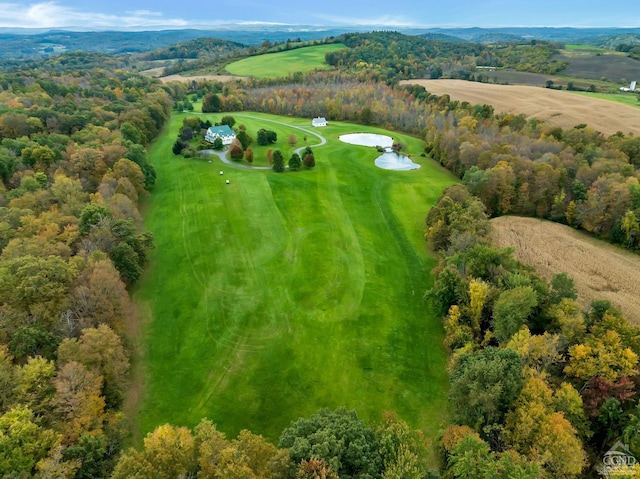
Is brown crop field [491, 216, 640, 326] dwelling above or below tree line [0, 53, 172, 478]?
below

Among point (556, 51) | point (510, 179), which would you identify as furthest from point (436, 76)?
point (510, 179)

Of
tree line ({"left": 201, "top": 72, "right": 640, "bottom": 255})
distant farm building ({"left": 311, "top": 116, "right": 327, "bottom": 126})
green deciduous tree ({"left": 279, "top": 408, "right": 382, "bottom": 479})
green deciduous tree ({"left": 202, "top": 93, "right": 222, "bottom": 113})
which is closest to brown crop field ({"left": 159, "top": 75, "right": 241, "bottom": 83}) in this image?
green deciduous tree ({"left": 202, "top": 93, "right": 222, "bottom": 113})

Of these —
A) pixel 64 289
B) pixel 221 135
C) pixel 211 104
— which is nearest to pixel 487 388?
pixel 64 289

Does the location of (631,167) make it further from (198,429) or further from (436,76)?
(436,76)

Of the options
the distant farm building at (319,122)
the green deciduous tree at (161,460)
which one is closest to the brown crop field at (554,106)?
the distant farm building at (319,122)

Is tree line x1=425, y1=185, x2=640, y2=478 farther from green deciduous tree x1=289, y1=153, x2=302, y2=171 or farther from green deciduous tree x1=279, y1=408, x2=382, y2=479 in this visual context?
green deciduous tree x1=289, y1=153, x2=302, y2=171
